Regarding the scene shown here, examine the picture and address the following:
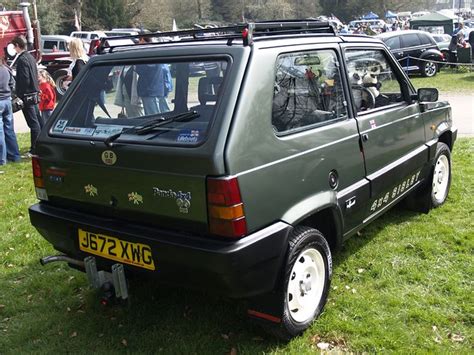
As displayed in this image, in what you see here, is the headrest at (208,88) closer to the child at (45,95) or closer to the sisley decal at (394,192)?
the sisley decal at (394,192)

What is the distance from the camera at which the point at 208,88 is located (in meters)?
2.88

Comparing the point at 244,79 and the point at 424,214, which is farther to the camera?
the point at 424,214

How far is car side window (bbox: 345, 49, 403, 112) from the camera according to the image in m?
3.69

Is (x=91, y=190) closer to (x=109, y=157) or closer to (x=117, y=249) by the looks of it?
(x=109, y=157)

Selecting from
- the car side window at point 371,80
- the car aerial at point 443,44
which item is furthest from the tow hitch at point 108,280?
the car aerial at point 443,44

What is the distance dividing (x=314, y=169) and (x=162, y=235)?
1.00m

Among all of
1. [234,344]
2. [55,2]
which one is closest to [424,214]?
[234,344]

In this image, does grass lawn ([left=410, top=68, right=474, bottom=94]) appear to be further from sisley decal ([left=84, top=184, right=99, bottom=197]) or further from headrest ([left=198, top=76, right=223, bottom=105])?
sisley decal ([left=84, top=184, right=99, bottom=197])

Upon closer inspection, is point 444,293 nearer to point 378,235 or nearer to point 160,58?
point 378,235

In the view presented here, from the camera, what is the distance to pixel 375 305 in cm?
337

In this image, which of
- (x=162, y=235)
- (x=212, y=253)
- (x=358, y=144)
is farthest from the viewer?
(x=358, y=144)

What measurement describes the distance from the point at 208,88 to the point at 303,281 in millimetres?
1308

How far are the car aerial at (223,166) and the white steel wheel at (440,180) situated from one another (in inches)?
56.8

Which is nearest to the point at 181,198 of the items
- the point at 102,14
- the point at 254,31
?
the point at 254,31
